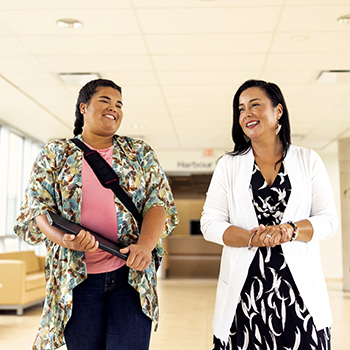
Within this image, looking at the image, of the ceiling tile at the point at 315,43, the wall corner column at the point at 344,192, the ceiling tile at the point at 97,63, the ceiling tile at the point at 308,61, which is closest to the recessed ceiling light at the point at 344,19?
the ceiling tile at the point at 315,43

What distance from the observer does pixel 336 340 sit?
5527mm

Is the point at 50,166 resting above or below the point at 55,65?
below

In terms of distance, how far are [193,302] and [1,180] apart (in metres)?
4.53

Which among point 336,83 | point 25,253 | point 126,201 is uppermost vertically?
point 336,83

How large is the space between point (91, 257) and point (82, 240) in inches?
7.8

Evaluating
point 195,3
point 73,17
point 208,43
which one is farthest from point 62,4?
point 208,43

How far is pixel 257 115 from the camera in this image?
2004 millimetres

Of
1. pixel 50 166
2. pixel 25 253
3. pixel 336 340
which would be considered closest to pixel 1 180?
pixel 25 253

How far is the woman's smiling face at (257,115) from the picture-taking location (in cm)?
200

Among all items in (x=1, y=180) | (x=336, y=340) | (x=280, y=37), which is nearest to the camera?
(x=280, y=37)

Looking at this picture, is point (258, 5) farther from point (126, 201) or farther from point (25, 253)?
point (25, 253)

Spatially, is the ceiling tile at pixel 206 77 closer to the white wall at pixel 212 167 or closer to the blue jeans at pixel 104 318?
the blue jeans at pixel 104 318

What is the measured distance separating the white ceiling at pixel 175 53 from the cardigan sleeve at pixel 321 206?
8.93 ft

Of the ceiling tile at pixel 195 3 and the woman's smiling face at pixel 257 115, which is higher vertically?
the ceiling tile at pixel 195 3
